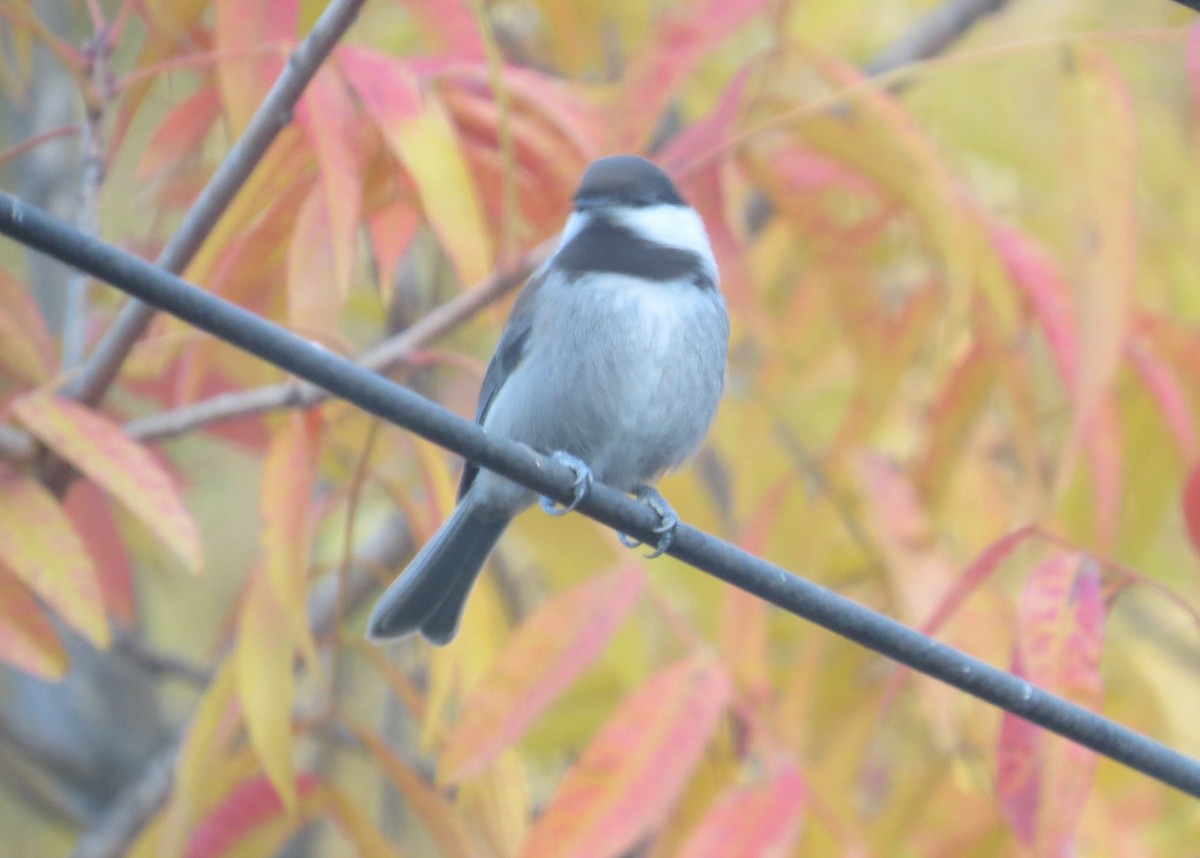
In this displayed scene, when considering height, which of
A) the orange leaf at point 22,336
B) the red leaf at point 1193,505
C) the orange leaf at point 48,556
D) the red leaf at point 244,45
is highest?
the red leaf at point 1193,505

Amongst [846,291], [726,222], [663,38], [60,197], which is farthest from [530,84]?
[60,197]

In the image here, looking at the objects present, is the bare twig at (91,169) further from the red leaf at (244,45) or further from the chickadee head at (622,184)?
the chickadee head at (622,184)

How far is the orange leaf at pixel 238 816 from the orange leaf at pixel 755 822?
73 cm

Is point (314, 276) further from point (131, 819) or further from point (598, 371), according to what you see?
point (131, 819)

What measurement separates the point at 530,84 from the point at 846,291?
80 centimetres

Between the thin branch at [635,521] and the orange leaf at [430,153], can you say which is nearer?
the thin branch at [635,521]

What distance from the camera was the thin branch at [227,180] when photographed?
6.61 ft

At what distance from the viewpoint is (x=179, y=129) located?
8.45 feet

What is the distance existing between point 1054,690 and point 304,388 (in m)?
1.28

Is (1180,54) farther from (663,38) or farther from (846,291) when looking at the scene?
(663,38)

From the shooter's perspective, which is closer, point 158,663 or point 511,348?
point 511,348

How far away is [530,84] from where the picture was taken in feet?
8.47

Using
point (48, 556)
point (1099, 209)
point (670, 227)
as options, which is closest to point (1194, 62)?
point (1099, 209)

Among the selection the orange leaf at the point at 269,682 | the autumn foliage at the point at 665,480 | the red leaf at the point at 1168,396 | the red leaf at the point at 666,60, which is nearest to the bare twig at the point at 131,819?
the autumn foliage at the point at 665,480
